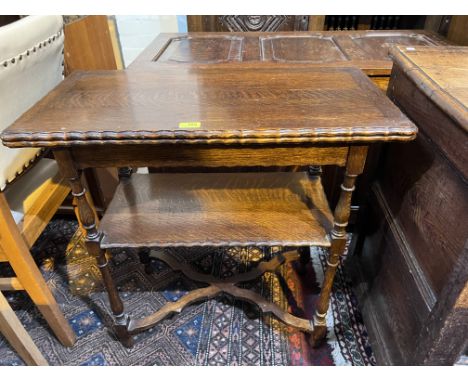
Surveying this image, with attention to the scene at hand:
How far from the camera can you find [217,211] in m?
0.97

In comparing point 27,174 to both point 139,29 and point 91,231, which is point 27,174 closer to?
point 91,231

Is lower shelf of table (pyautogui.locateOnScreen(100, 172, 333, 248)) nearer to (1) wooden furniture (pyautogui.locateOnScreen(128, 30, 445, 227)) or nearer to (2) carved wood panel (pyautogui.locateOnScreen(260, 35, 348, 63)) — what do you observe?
(1) wooden furniture (pyautogui.locateOnScreen(128, 30, 445, 227))

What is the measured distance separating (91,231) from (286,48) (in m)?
1.06

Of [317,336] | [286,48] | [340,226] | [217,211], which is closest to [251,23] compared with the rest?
[286,48]

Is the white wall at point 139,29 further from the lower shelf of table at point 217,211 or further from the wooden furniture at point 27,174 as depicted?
the lower shelf of table at point 217,211

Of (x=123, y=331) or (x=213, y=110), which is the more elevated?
(x=213, y=110)

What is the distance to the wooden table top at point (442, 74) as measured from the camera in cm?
65

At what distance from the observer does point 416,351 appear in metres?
0.80

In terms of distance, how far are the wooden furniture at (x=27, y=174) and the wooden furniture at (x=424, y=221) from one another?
0.91 meters

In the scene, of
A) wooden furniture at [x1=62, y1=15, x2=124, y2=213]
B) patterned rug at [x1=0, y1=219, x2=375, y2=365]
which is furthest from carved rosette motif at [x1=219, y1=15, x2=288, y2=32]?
patterned rug at [x1=0, y1=219, x2=375, y2=365]
